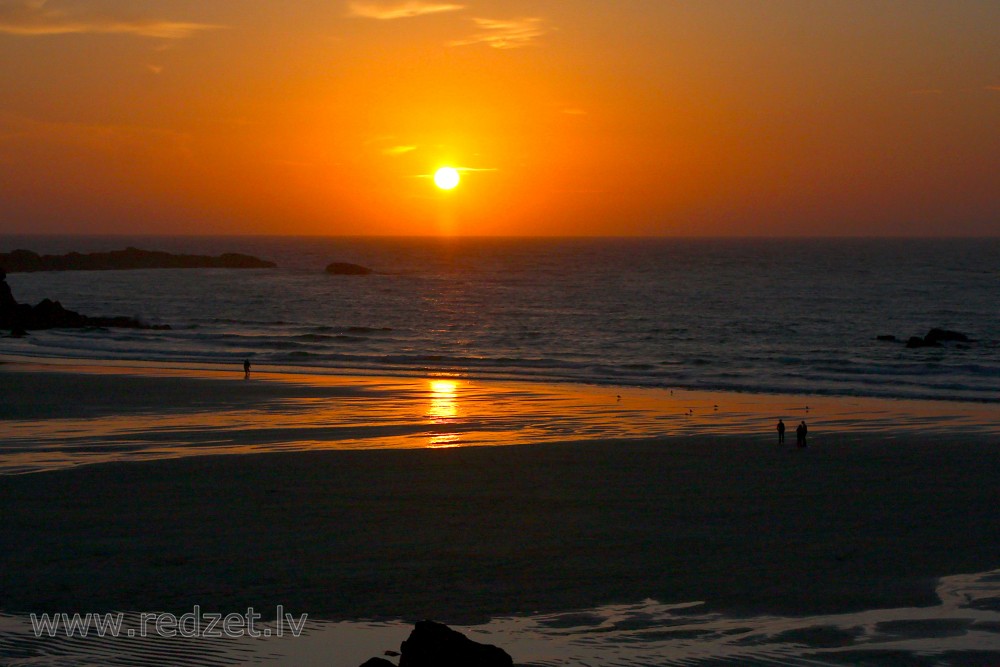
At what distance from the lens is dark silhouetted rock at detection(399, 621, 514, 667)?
8.84 m

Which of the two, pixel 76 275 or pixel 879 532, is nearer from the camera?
pixel 879 532

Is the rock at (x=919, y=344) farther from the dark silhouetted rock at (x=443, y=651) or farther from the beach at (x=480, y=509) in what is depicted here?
the dark silhouetted rock at (x=443, y=651)

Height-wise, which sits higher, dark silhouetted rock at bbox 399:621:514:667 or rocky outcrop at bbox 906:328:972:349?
rocky outcrop at bbox 906:328:972:349

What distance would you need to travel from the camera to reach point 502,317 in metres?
80.7

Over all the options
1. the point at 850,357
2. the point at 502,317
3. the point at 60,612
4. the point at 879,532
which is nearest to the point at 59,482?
the point at 60,612

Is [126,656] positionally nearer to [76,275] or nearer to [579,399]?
[579,399]

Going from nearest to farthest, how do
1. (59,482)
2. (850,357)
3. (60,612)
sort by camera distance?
(60,612), (59,482), (850,357)

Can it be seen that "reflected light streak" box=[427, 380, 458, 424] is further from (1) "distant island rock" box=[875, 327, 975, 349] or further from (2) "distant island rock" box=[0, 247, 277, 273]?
(2) "distant island rock" box=[0, 247, 277, 273]

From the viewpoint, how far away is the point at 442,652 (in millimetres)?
8844

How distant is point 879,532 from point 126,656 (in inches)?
482

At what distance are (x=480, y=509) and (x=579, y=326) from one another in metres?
54.1

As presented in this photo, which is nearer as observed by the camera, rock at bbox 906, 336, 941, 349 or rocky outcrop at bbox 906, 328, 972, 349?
rock at bbox 906, 336, 941, 349

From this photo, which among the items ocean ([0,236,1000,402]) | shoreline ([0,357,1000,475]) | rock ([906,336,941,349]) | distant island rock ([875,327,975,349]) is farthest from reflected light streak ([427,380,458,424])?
distant island rock ([875,327,975,349])

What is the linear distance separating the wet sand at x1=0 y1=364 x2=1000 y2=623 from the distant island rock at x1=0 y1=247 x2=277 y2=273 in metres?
135
